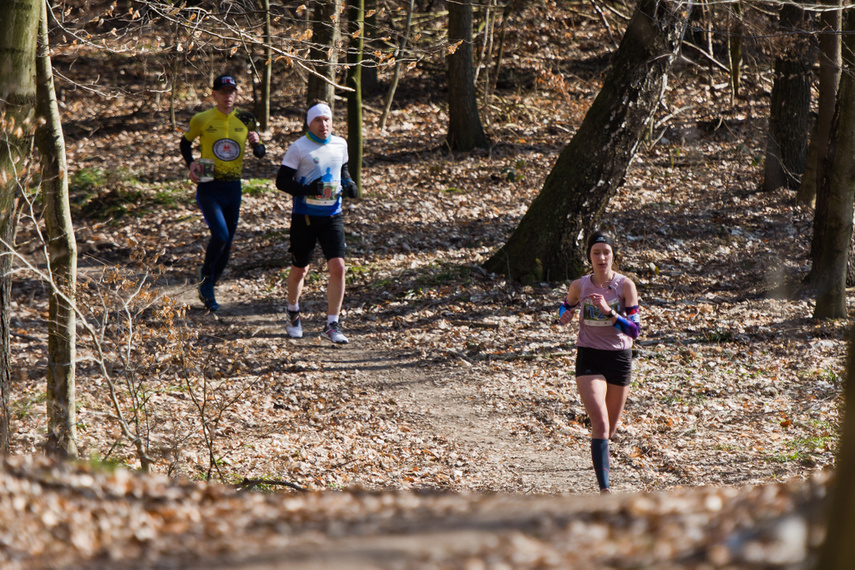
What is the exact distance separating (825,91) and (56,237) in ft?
36.4

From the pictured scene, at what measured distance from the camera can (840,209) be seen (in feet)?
29.9

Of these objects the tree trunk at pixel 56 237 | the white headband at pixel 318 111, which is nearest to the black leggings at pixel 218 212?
the white headband at pixel 318 111

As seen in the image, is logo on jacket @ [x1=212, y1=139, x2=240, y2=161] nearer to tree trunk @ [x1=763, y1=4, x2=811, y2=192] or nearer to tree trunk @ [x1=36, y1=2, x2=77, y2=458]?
tree trunk @ [x1=36, y1=2, x2=77, y2=458]

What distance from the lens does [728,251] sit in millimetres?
11977

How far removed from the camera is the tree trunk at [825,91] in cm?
1042

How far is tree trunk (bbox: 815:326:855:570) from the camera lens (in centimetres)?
222

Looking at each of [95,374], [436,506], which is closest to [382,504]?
[436,506]

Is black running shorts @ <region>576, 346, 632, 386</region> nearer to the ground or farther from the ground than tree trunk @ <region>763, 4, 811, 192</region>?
nearer to the ground

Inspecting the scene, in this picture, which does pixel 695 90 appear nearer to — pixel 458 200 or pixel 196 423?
pixel 458 200

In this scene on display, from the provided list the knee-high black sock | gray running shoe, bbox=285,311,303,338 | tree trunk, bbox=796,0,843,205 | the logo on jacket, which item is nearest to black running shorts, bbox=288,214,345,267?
gray running shoe, bbox=285,311,303,338

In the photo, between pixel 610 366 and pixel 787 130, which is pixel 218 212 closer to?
pixel 610 366

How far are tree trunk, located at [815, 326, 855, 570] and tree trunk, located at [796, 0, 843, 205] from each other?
8.65m

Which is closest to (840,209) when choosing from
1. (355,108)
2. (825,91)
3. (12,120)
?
(825,91)

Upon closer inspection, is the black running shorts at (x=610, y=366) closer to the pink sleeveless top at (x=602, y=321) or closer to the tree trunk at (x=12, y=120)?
the pink sleeveless top at (x=602, y=321)
